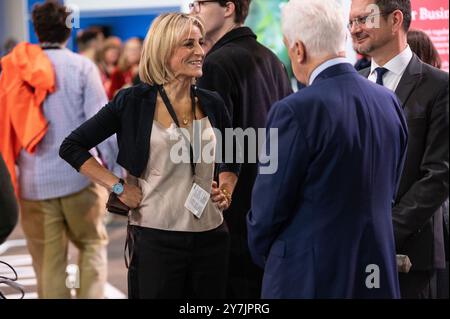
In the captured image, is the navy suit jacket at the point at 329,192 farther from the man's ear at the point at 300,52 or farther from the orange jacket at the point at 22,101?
the orange jacket at the point at 22,101

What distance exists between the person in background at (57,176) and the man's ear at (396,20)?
1167 mm

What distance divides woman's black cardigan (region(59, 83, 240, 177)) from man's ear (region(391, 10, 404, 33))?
1.87 feet

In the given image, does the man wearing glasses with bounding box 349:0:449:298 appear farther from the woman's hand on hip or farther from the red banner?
the woman's hand on hip

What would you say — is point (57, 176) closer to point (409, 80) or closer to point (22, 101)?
point (22, 101)

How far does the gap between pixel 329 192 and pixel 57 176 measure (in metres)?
1.64

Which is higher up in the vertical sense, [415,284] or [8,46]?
[8,46]

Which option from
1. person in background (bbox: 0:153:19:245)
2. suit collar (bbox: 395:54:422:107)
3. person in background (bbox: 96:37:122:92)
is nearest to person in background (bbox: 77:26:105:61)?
person in background (bbox: 96:37:122:92)

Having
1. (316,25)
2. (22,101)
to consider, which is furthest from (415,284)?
(22,101)

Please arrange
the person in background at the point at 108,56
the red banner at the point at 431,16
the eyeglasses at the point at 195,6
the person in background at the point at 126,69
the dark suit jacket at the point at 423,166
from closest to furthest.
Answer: the dark suit jacket at the point at 423,166
the eyeglasses at the point at 195,6
the red banner at the point at 431,16
the person in background at the point at 126,69
the person in background at the point at 108,56

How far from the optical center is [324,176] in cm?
190

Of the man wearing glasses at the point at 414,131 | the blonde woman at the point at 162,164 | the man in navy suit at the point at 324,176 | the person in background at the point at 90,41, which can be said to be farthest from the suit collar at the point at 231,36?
the person in background at the point at 90,41

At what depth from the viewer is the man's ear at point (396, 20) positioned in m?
2.40

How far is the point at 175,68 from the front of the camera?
2.34 meters
